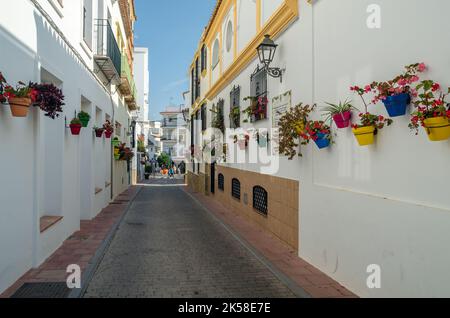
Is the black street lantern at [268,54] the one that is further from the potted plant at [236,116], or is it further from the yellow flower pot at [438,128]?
the yellow flower pot at [438,128]

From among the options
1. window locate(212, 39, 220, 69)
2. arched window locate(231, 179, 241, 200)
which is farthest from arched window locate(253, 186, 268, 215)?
window locate(212, 39, 220, 69)

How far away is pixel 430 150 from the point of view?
3410 mm

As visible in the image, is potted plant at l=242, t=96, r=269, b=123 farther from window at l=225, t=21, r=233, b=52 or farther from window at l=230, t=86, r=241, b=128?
window at l=225, t=21, r=233, b=52

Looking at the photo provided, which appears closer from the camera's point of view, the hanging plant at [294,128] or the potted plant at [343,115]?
the potted plant at [343,115]

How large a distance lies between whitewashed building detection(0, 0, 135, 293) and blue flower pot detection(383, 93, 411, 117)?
14.9ft

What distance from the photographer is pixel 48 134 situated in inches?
281

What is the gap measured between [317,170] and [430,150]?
2.41 metres

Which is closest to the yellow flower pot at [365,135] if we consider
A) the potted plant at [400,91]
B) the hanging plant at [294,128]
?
the potted plant at [400,91]

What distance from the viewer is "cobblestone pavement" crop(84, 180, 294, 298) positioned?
4.84 meters

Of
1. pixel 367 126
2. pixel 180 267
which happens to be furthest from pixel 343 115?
pixel 180 267

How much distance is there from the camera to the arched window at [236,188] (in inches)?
435

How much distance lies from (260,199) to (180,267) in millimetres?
3521

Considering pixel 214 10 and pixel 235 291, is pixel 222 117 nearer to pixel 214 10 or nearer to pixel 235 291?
pixel 214 10

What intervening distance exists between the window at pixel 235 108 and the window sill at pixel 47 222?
225 inches
